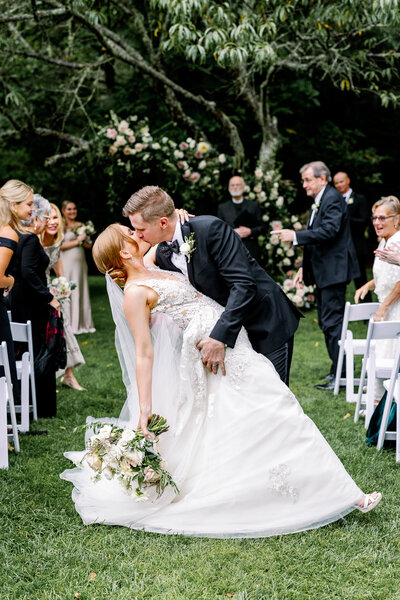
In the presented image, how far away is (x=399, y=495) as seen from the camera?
13.9 feet

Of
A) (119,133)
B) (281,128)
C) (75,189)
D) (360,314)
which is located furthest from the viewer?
(75,189)

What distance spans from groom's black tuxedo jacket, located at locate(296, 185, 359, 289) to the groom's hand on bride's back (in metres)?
3.53

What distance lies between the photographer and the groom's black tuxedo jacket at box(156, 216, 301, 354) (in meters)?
3.80

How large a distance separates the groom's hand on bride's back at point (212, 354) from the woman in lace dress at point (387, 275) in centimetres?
275

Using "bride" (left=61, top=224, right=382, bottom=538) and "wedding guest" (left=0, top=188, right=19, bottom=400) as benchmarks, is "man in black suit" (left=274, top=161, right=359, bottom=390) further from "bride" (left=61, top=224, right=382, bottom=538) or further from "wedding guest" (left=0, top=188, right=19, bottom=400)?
"bride" (left=61, top=224, right=382, bottom=538)

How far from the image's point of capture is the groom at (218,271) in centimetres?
374

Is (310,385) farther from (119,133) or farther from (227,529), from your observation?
(119,133)

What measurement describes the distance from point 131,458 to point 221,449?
1.72 feet

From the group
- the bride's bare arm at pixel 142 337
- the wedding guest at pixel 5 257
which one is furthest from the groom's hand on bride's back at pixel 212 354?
the wedding guest at pixel 5 257

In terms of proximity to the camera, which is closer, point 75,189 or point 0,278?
point 0,278

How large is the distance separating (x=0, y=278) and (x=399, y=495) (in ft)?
10.9

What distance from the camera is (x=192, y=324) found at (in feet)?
12.9

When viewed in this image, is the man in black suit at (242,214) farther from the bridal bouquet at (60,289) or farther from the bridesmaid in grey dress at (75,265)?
the bridal bouquet at (60,289)

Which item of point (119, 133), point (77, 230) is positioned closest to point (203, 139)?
point (119, 133)
